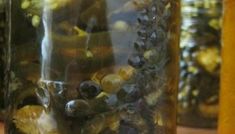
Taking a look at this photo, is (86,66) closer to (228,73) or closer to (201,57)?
(228,73)

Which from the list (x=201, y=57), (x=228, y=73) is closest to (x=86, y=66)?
(x=228, y=73)

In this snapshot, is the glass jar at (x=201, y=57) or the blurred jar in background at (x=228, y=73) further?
the glass jar at (x=201, y=57)

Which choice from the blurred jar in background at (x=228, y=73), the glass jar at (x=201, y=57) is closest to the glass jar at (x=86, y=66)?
the blurred jar in background at (x=228, y=73)

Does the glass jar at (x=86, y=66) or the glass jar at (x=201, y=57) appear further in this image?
the glass jar at (x=201, y=57)

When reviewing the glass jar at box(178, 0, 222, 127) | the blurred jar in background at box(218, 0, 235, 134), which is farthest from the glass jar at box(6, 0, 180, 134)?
the glass jar at box(178, 0, 222, 127)

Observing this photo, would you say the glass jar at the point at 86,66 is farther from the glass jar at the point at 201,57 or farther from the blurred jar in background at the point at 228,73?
the glass jar at the point at 201,57

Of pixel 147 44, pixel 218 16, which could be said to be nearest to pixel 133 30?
pixel 147 44

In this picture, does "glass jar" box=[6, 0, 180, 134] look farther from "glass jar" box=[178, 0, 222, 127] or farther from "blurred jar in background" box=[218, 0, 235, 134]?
"glass jar" box=[178, 0, 222, 127]
